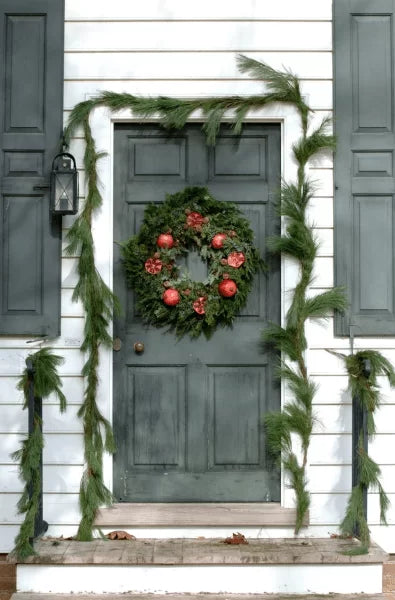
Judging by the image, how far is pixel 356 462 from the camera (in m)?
4.00

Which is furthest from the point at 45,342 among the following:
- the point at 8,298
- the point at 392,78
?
the point at 392,78

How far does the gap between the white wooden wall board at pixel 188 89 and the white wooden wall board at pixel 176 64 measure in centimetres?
3

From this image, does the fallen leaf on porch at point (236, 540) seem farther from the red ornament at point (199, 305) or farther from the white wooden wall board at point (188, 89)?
the white wooden wall board at point (188, 89)

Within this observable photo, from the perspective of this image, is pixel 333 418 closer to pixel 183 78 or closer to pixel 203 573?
pixel 203 573

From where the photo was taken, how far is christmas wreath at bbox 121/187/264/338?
423 cm

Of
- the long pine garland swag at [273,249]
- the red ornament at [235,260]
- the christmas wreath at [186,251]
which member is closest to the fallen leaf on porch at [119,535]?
the long pine garland swag at [273,249]

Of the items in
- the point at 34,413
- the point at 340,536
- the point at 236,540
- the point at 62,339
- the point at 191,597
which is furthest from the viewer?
the point at 62,339

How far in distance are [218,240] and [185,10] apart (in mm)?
1241

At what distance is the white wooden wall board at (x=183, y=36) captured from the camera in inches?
169

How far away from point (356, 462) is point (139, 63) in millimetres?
2352

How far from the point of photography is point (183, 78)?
14.1 ft

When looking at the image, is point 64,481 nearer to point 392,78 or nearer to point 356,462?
point 356,462

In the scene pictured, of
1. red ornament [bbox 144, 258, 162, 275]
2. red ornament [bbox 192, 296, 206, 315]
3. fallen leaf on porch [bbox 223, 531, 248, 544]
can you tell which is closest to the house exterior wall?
red ornament [bbox 144, 258, 162, 275]

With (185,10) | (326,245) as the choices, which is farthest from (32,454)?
(185,10)
